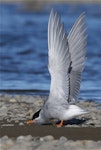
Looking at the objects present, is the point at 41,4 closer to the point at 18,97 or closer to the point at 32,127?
the point at 18,97

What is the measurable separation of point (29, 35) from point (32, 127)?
18.4 meters

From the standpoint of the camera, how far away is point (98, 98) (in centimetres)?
1298

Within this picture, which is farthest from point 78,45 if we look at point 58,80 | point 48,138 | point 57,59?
point 48,138

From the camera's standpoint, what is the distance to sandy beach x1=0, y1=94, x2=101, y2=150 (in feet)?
25.9

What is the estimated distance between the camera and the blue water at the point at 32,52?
14.8m

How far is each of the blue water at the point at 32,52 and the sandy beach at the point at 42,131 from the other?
1.86 metres

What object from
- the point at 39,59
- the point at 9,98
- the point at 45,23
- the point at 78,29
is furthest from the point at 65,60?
the point at 45,23

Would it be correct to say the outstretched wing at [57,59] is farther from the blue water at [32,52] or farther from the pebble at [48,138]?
the blue water at [32,52]

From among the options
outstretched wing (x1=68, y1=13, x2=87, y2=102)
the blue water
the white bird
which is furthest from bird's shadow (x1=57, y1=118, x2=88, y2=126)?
the blue water

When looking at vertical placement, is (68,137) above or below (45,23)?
below

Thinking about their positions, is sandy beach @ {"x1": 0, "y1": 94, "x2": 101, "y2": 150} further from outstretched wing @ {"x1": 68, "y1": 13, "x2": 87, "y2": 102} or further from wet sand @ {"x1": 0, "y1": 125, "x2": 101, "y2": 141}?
outstretched wing @ {"x1": 68, "y1": 13, "x2": 87, "y2": 102}

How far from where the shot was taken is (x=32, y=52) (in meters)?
21.5

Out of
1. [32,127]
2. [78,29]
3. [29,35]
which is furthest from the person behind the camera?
[29,35]

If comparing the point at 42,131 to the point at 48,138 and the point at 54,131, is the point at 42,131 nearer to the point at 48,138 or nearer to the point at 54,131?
the point at 54,131
